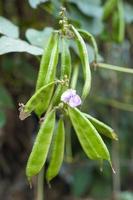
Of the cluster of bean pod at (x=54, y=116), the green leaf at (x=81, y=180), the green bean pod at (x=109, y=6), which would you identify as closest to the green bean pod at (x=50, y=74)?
the cluster of bean pod at (x=54, y=116)

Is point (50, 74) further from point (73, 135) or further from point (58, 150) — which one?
point (73, 135)

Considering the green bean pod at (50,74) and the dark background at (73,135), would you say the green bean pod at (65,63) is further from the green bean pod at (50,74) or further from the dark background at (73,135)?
the dark background at (73,135)

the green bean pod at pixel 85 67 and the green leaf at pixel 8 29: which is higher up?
the green leaf at pixel 8 29

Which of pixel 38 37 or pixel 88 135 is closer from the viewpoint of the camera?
pixel 88 135

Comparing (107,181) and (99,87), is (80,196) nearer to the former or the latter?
(107,181)

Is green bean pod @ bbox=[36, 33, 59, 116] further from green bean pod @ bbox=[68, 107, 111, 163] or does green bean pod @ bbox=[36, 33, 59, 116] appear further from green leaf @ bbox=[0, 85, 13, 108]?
green leaf @ bbox=[0, 85, 13, 108]

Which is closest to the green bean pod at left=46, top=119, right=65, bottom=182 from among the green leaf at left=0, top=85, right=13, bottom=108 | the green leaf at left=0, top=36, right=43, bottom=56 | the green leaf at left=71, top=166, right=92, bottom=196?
the green leaf at left=0, top=36, right=43, bottom=56

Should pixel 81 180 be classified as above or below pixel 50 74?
below

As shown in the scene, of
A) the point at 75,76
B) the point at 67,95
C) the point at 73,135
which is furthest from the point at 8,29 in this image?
the point at 73,135
